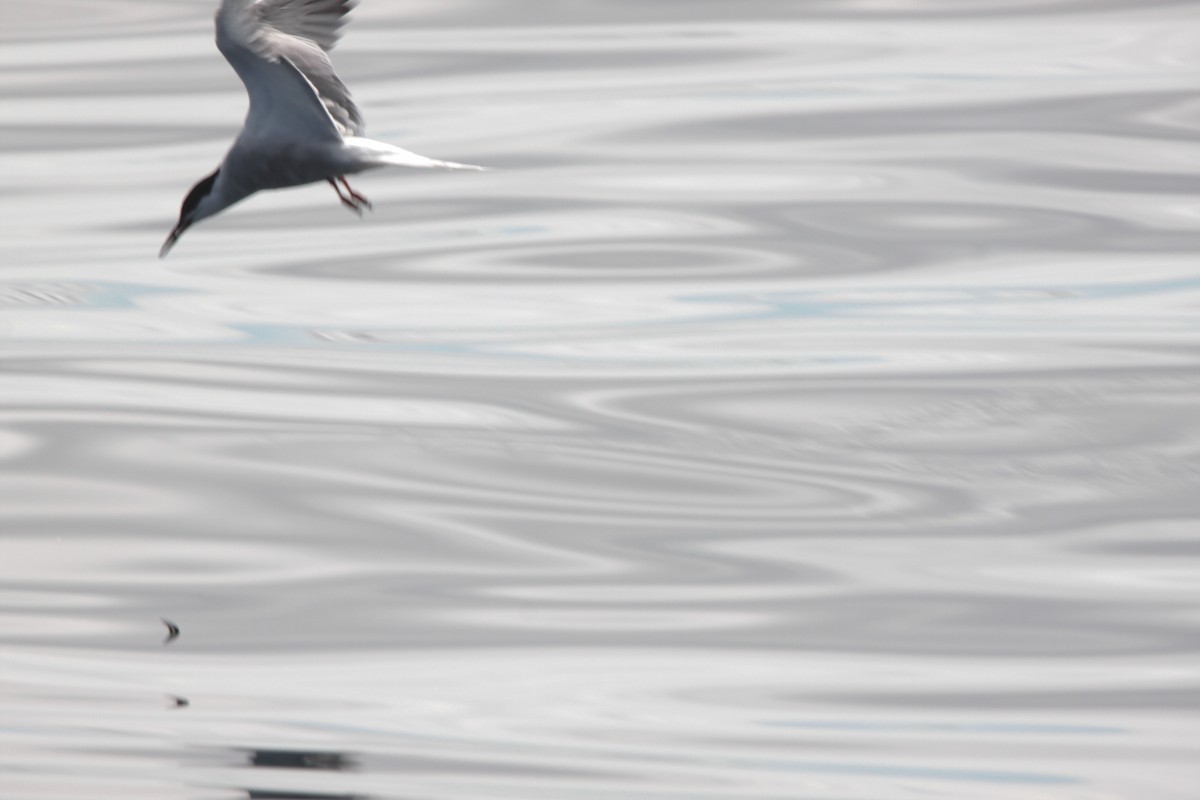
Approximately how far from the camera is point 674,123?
18.6 meters

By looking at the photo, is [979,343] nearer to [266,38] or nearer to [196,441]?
[196,441]

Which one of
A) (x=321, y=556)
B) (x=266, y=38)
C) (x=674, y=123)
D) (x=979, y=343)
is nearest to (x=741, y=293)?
(x=979, y=343)

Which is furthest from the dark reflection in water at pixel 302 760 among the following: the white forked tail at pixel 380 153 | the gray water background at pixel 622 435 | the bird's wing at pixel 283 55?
the bird's wing at pixel 283 55

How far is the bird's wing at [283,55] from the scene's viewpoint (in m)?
7.99

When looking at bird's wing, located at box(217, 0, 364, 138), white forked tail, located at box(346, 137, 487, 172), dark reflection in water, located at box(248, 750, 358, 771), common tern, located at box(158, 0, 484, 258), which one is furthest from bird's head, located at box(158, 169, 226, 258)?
dark reflection in water, located at box(248, 750, 358, 771)

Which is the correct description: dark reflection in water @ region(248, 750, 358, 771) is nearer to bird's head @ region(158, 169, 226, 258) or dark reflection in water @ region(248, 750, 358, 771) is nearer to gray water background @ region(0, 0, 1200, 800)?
gray water background @ region(0, 0, 1200, 800)

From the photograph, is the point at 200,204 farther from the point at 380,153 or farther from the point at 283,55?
the point at 380,153

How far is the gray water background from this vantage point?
24.2ft

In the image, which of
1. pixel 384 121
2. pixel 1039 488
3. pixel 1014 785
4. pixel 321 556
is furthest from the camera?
pixel 384 121

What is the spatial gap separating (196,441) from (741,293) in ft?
16.2

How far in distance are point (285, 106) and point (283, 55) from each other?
195mm

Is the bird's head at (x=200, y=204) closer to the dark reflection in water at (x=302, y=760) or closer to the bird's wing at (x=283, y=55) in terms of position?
the bird's wing at (x=283, y=55)

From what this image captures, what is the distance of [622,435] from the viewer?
11.2 m

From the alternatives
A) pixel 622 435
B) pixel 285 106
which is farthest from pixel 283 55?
pixel 622 435
